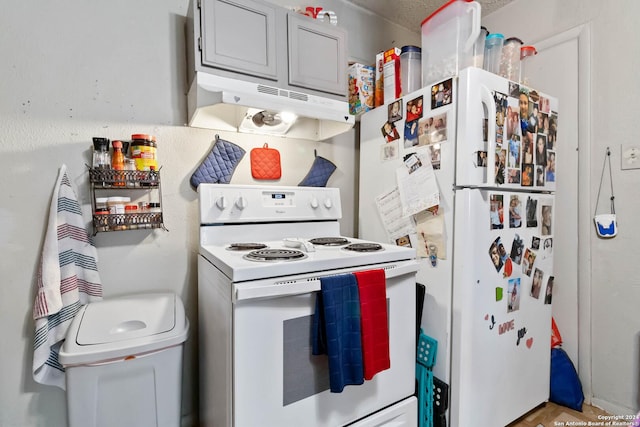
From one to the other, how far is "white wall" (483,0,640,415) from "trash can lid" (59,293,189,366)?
202cm

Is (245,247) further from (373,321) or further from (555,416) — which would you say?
(555,416)

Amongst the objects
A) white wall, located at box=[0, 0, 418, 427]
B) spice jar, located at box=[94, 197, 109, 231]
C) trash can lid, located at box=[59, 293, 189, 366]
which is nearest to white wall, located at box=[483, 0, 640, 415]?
white wall, located at box=[0, 0, 418, 427]

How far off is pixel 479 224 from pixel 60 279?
5.23 ft

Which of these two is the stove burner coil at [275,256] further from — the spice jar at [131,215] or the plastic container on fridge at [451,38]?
the plastic container on fridge at [451,38]

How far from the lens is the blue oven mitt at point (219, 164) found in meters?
1.44

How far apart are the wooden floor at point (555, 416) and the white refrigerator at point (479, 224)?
0.08 m

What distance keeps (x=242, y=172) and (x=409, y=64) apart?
983mm

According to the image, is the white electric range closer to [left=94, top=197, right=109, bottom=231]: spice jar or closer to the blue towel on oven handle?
the blue towel on oven handle

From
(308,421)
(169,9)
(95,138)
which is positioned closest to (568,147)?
(308,421)

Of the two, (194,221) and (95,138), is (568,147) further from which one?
(95,138)

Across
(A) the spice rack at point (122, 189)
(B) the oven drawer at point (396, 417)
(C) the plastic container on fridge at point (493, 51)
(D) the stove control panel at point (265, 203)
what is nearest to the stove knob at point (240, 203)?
(D) the stove control panel at point (265, 203)

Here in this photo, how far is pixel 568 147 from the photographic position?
1.77 meters

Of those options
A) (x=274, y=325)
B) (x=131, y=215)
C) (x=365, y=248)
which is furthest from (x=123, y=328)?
(x=365, y=248)

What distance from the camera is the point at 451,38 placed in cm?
138
